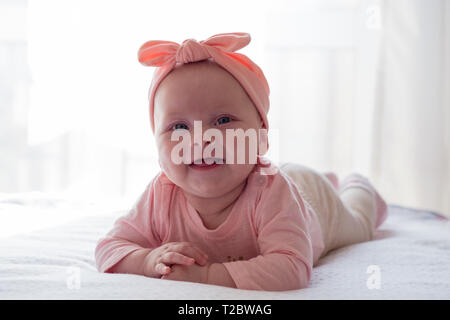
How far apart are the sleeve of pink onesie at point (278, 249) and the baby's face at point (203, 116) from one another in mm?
78

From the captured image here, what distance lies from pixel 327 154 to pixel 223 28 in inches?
37.4

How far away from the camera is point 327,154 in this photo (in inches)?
105

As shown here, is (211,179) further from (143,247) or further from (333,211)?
(333,211)

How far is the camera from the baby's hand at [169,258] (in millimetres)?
805

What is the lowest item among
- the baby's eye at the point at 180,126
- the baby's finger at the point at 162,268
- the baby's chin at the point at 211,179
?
the baby's finger at the point at 162,268

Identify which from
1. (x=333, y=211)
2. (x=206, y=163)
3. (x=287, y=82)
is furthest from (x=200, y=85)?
(x=287, y=82)

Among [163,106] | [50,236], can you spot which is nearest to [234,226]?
[163,106]

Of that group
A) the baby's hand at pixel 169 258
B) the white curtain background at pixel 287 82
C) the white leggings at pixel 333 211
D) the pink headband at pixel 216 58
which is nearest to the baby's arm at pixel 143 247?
the baby's hand at pixel 169 258

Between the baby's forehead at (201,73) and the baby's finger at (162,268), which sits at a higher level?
the baby's forehead at (201,73)

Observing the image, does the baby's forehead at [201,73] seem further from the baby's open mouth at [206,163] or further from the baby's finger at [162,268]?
the baby's finger at [162,268]

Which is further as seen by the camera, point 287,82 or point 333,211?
point 287,82

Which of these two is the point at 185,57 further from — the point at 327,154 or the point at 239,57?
the point at 327,154

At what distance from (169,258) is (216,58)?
1.31 feet

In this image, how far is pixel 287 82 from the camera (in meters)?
2.65
